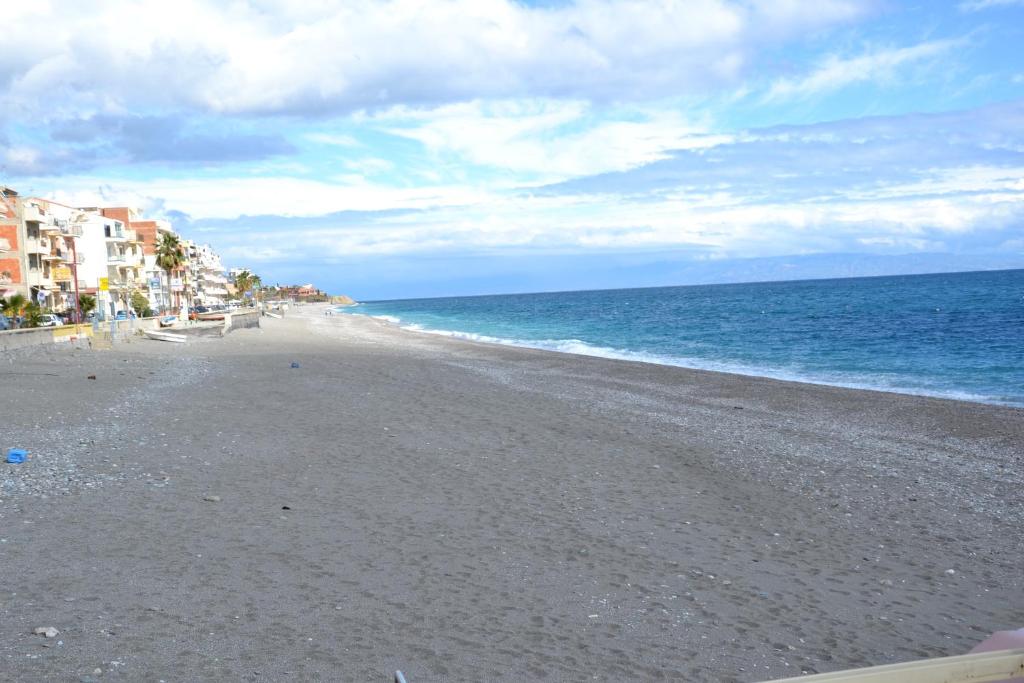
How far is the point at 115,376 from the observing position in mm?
23781

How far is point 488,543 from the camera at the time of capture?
838 cm

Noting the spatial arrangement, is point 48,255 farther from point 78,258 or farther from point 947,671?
point 947,671

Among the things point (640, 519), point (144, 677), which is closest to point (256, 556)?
point (144, 677)

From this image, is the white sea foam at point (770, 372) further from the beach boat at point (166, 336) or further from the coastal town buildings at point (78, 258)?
the coastal town buildings at point (78, 258)

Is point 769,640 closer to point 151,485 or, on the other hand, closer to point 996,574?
point 996,574

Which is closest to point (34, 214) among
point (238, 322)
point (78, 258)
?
point (78, 258)

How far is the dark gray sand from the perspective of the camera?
5.86 metres

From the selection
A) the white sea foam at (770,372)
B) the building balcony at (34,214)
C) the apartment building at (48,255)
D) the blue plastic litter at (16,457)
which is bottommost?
the white sea foam at (770,372)

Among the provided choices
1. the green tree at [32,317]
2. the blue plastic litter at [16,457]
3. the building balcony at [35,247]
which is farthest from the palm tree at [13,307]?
the blue plastic litter at [16,457]

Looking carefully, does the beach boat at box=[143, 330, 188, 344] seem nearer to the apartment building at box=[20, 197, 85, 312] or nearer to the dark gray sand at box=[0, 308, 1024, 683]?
the apartment building at box=[20, 197, 85, 312]

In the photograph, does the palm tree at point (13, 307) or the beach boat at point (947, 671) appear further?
the palm tree at point (13, 307)

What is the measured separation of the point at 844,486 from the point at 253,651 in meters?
8.64

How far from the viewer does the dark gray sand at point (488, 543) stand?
19.2ft

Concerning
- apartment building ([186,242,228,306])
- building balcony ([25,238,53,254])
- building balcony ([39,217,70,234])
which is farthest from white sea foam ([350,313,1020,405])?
apartment building ([186,242,228,306])
